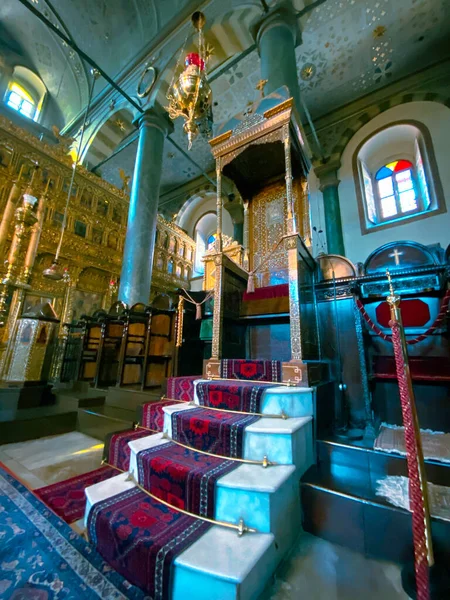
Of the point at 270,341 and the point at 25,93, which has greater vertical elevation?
the point at 25,93

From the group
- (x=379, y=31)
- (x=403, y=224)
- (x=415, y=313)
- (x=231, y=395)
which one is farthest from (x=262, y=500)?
(x=379, y=31)

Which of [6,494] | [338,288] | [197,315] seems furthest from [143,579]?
[338,288]

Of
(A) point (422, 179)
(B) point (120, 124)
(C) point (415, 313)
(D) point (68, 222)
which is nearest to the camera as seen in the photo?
(C) point (415, 313)

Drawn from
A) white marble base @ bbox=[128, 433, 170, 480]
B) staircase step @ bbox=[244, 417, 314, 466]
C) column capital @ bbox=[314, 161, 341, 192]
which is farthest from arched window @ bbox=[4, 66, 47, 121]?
staircase step @ bbox=[244, 417, 314, 466]

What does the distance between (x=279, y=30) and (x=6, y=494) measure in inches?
350

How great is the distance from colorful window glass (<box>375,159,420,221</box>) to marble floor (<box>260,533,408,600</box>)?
751 centimetres

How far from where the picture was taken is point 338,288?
3.04 metres

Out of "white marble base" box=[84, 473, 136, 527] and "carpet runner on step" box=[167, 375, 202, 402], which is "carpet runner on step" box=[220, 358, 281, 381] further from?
"white marble base" box=[84, 473, 136, 527]

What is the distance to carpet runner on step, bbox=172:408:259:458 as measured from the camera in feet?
5.26

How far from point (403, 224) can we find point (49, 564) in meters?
8.20

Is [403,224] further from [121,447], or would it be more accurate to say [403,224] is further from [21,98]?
[21,98]

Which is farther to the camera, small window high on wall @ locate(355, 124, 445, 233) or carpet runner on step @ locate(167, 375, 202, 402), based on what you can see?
small window high on wall @ locate(355, 124, 445, 233)

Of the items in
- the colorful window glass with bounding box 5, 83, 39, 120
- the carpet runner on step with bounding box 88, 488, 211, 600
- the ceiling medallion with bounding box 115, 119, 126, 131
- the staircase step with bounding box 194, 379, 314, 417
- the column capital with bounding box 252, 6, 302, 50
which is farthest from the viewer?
the colorful window glass with bounding box 5, 83, 39, 120

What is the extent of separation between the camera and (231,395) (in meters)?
2.03
